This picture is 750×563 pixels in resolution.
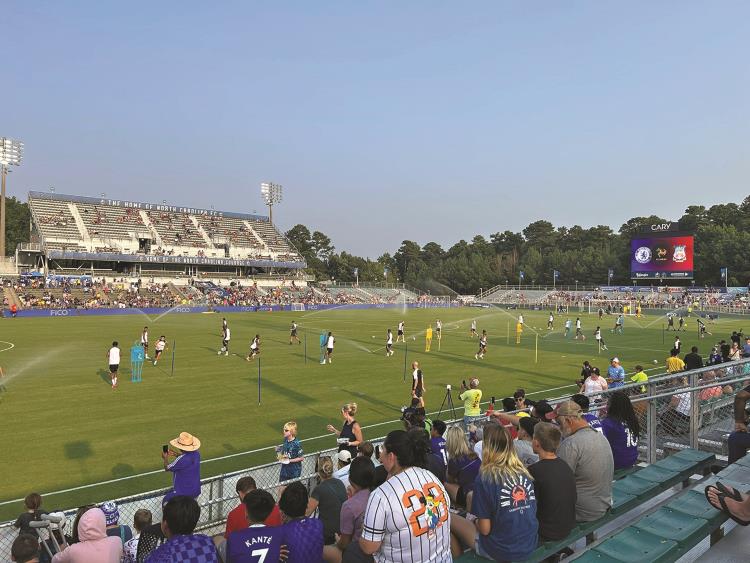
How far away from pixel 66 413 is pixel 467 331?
117ft

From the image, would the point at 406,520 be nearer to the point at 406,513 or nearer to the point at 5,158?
the point at 406,513

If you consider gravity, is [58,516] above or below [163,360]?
above

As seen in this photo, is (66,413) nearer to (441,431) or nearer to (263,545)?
(441,431)

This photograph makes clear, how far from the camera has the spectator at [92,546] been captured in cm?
470

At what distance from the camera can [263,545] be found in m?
4.37

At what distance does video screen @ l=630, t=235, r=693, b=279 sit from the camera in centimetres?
7419

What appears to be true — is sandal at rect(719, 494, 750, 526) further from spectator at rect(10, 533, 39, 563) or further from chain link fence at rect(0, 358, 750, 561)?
spectator at rect(10, 533, 39, 563)

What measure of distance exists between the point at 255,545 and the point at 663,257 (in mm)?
83362

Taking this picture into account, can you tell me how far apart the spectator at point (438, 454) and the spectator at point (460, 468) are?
0.28m

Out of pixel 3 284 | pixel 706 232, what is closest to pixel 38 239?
pixel 3 284

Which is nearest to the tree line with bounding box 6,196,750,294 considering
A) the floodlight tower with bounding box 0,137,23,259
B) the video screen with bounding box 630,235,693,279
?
the video screen with bounding box 630,235,693,279

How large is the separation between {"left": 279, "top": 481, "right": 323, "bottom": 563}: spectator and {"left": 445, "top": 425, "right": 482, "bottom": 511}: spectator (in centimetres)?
224

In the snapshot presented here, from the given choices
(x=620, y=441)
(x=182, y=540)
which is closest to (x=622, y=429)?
(x=620, y=441)

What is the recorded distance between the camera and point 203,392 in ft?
64.7
